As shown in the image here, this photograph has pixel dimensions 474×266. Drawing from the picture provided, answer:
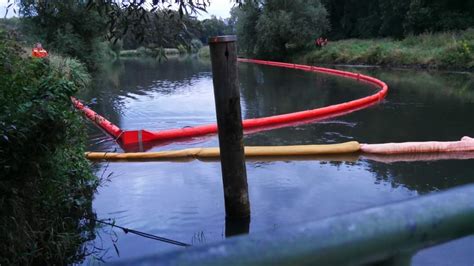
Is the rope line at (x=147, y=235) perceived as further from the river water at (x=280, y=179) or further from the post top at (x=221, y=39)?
the post top at (x=221, y=39)

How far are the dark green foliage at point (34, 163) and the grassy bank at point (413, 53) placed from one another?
2096 cm

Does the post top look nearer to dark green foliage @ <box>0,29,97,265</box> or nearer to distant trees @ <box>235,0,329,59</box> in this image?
dark green foliage @ <box>0,29,97,265</box>

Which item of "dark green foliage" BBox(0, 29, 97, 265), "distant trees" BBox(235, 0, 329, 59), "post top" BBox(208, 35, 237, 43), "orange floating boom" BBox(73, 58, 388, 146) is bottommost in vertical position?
"orange floating boom" BBox(73, 58, 388, 146)

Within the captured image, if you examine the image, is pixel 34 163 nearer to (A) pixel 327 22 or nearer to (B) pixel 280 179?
(B) pixel 280 179

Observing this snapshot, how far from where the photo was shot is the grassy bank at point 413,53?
22.0 meters

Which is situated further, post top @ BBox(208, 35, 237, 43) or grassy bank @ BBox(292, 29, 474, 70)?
grassy bank @ BBox(292, 29, 474, 70)

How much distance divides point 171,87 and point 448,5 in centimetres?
2239

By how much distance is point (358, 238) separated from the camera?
0.86 m

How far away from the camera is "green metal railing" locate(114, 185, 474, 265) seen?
79 centimetres

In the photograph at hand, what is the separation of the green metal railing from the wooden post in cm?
356

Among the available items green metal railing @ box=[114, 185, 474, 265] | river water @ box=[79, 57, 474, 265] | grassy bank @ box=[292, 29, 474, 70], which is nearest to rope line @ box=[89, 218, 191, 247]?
river water @ box=[79, 57, 474, 265]

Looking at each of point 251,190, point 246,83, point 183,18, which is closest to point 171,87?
point 246,83

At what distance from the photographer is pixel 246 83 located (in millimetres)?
21078

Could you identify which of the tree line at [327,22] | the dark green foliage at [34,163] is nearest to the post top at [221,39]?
the dark green foliage at [34,163]
